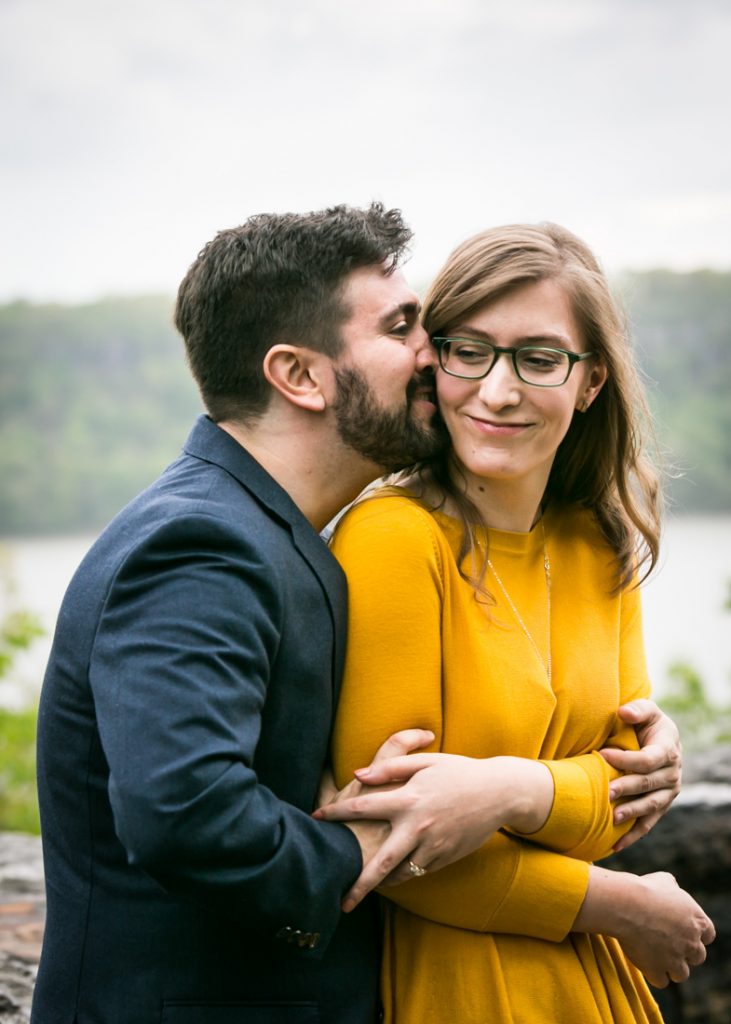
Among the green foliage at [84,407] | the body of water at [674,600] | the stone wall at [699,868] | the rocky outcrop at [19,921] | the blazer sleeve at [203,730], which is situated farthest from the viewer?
the green foliage at [84,407]

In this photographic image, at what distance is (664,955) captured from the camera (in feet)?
6.53

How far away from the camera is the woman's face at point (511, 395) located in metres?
2.00

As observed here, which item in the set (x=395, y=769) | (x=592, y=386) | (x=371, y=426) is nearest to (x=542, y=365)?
(x=592, y=386)

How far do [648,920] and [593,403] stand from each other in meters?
0.98

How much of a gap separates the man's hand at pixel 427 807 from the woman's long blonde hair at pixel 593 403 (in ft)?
1.26

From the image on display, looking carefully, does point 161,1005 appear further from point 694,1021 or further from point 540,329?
point 694,1021

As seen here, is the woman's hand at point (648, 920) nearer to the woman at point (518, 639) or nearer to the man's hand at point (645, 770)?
the woman at point (518, 639)

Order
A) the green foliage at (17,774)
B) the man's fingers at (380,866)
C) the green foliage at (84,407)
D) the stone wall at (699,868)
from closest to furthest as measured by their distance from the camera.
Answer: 1. the man's fingers at (380,866)
2. the stone wall at (699,868)
3. the green foliage at (17,774)
4. the green foliage at (84,407)

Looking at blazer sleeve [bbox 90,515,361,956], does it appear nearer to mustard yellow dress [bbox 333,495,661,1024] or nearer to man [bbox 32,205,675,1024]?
man [bbox 32,205,675,1024]

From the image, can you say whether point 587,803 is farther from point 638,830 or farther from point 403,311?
point 403,311

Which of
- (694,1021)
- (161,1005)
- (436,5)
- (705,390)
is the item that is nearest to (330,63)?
(436,5)

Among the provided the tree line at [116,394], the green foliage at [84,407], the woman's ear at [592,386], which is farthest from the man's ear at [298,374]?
the green foliage at [84,407]

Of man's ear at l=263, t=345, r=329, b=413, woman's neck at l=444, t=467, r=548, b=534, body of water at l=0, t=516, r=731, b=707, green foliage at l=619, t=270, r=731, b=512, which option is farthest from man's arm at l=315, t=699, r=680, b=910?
green foliage at l=619, t=270, r=731, b=512

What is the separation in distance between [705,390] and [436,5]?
6388 mm
